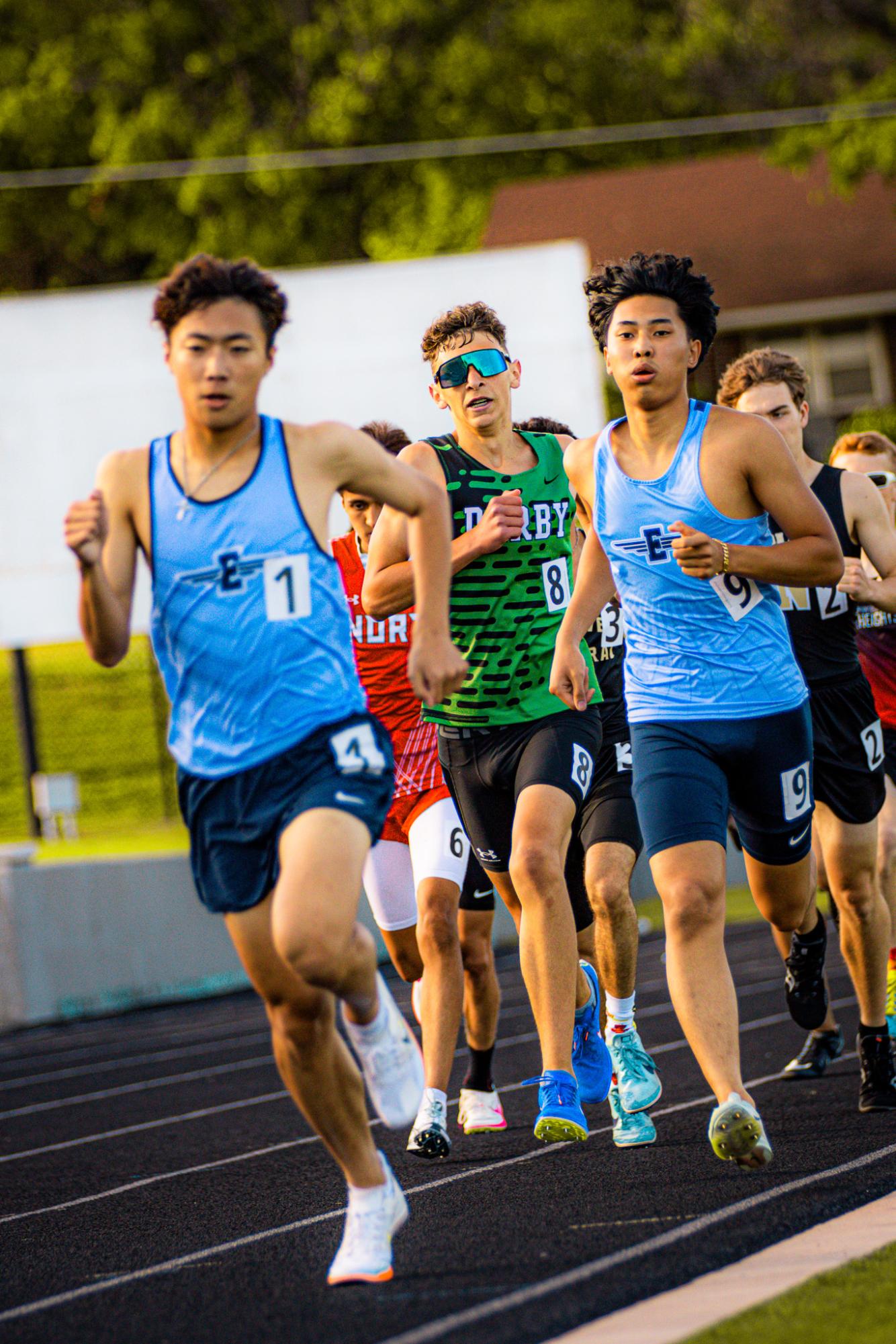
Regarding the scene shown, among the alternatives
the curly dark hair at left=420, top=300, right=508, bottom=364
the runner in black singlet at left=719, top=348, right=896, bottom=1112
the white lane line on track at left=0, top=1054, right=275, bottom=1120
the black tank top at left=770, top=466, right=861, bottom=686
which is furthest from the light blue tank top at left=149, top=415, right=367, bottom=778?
the white lane line on track at left=0, top=1054, right=275, bottom=1120

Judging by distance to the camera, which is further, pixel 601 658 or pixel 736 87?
pixel 736 87

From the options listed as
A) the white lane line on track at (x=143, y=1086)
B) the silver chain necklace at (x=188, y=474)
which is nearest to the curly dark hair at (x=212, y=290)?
the silver chain necklace at (x=188, y=474)

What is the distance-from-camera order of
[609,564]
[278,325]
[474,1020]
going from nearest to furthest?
1. [278,325]
2. [609,564]
3. [474,1020]

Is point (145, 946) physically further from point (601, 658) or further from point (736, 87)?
point (736, 87)

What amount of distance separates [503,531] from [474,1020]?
207 centimetres

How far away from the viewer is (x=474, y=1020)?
706 cm

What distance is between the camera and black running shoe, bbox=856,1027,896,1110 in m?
6.54

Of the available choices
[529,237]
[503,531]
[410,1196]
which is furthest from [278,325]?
[529,237]

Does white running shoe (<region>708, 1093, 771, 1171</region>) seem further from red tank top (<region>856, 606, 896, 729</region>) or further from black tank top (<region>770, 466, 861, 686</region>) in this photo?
red tank top (<region>856, 606, 896, 729</region>)

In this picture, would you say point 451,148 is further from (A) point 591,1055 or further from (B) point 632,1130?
(B) point 632,1130

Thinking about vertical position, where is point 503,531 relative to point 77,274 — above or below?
below

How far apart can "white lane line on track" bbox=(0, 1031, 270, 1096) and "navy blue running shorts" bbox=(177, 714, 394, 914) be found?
6.82 metres

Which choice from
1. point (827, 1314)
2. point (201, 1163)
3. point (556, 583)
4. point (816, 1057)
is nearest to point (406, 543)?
point (556, 583)

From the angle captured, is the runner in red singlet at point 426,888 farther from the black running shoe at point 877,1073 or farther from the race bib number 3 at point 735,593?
the race bib number 3 at point 735,593
